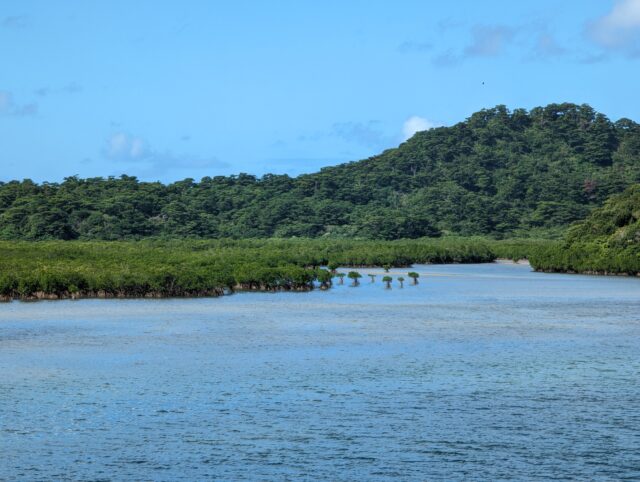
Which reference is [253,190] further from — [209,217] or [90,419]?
[90,419]

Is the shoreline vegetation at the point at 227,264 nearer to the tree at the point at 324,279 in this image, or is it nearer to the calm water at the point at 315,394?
the tree at the point at 324,279

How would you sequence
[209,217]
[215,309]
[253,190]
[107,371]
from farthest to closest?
[253,190], [209,217], [215,309], [107,371]

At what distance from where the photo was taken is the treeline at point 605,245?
9144 centimetres

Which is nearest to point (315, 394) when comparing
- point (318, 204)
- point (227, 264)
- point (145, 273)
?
point (145, 273)

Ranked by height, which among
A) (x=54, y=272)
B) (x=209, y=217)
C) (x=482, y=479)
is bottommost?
(x=482, y=479)

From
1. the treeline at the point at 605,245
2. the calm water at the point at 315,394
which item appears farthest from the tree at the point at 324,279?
the treeline at the point at 605,245

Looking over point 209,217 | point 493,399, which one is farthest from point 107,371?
point 209,217

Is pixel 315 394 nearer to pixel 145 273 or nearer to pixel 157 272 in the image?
pixel 145 273

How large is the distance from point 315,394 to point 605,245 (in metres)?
71.1

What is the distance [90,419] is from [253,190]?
162 meters

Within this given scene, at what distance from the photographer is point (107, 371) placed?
3366 cm

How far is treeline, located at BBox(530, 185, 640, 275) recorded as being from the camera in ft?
300

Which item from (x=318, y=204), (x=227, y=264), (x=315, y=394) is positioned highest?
(x=318, y=204)

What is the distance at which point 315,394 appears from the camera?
29.7 m
